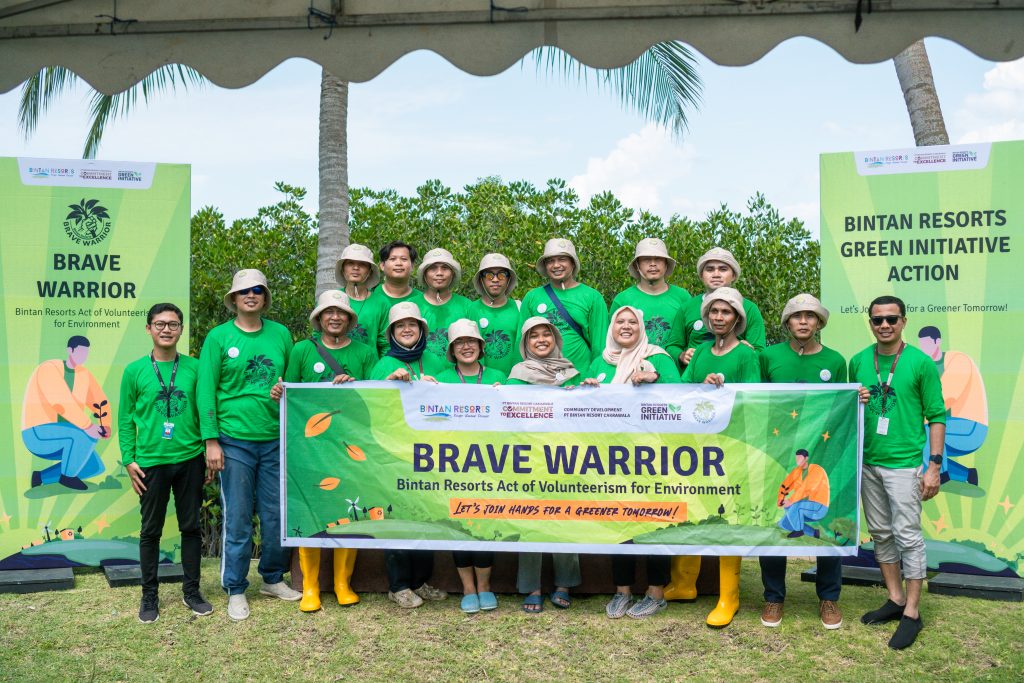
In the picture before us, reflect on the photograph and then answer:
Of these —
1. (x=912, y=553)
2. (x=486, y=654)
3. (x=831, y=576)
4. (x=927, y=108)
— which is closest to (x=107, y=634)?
(x=486, y=654)

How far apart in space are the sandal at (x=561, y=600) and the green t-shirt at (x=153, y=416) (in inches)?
95.4

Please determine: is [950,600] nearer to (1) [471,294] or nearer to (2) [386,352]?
(2) [386,352]

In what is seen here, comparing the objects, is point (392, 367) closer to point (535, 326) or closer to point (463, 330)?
point (463, 330)

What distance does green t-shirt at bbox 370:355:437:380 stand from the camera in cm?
557

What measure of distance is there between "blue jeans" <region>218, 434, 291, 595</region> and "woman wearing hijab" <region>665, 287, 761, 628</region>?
8.59 ft

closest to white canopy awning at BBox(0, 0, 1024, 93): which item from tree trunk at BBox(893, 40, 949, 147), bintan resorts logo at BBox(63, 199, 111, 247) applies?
bintan resorts logo at BBox(63, 199, 111, 247)

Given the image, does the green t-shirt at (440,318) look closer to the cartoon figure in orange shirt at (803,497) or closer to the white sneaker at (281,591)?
the white sneaker at (281,591)

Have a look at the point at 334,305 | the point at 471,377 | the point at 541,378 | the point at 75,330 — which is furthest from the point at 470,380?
the point at 75,330

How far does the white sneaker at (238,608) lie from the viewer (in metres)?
5.56

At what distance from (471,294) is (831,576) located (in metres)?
4.68

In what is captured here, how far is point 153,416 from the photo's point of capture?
5453 mm

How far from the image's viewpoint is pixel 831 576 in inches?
212

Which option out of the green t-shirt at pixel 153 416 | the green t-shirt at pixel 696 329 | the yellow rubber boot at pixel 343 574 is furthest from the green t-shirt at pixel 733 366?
the green t-shirt at pixel 153 416

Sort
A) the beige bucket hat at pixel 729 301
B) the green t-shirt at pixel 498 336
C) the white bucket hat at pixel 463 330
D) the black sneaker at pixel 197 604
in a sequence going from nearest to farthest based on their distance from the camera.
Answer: the beige bucket hat at pixel 729 301 → the white bucket hat at pixel 463 330 → the black sneaker at pixel 197 604 → the green t-shirt at pixel 498 336
